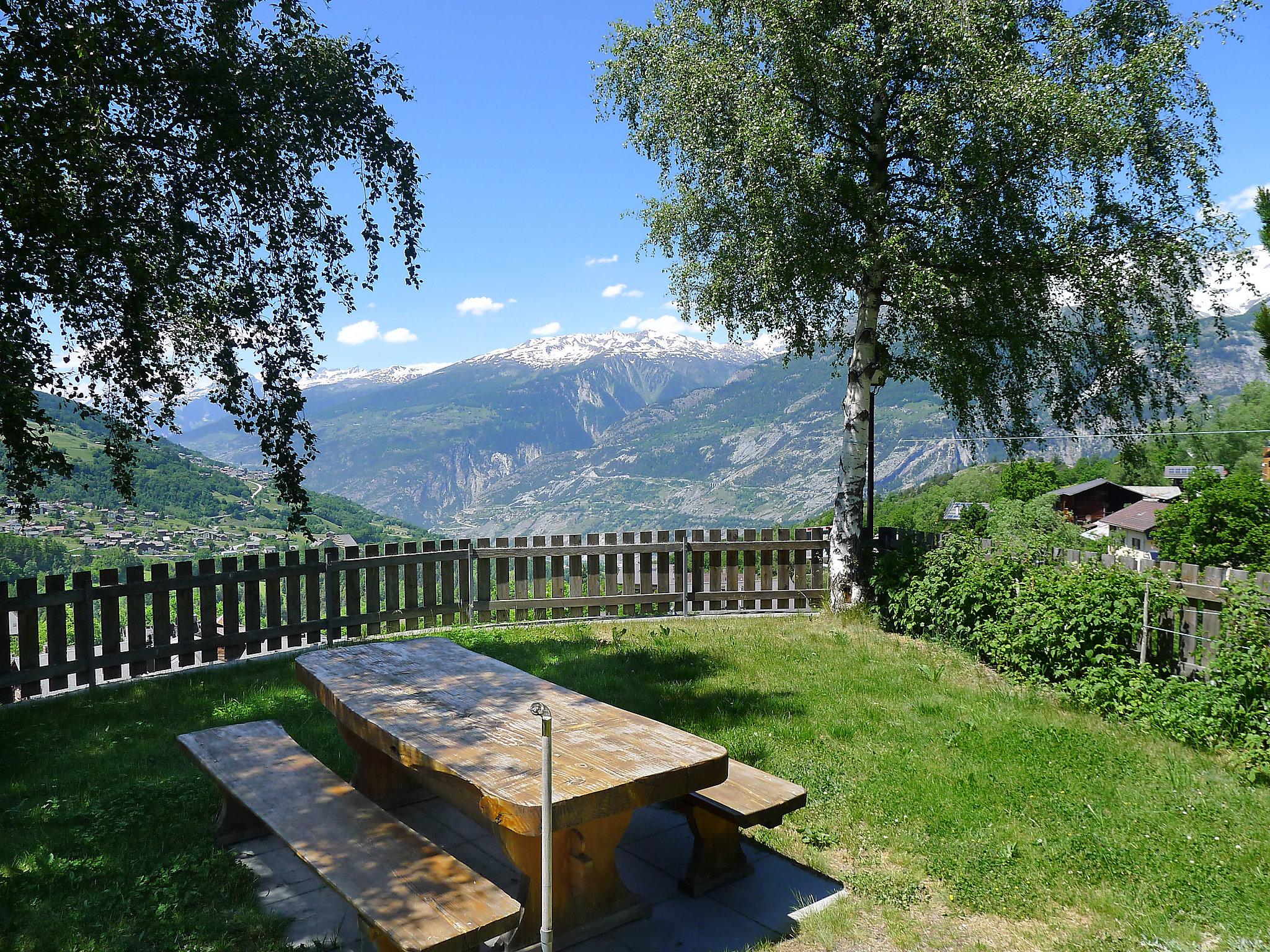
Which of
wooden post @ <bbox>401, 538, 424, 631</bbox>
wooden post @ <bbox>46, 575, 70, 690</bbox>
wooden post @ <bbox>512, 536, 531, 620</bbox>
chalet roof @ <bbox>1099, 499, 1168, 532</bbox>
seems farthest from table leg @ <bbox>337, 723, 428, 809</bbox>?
chalet roof @ <bbox>1099, 499, 1168, 532</bbox>

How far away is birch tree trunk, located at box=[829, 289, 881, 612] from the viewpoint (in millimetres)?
11406

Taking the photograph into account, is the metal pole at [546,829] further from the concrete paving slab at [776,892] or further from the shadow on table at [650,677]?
the shadow on table at [650,677]

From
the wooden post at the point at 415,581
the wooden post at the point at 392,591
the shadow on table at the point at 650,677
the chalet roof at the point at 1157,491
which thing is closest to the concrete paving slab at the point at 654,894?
the shadow on table at the point at 650,677

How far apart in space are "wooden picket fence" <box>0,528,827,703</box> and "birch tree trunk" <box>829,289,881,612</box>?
767 mm

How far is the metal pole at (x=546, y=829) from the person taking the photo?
2.71 metres

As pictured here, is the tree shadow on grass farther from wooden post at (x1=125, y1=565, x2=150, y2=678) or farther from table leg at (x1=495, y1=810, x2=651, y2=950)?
table leg at (x1=495, y1=810, x2=651, y2=950)

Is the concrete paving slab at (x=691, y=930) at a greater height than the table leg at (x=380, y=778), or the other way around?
the table leg at (x=380, y=778)

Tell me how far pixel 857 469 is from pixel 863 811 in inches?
281

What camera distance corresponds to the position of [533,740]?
368cm

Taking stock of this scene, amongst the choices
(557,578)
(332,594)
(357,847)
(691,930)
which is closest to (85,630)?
(332,594)

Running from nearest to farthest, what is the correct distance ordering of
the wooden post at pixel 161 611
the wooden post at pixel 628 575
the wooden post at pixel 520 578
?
the wooden post at pixel 161 611, the wooden post at pixel 520 578, the wooden post at pixel 628 575

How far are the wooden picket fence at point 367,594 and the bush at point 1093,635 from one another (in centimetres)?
→ 268

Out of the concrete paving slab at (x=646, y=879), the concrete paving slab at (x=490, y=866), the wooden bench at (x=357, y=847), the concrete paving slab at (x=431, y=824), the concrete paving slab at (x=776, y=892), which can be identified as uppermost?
the wooden bench at (x=357, y=847)

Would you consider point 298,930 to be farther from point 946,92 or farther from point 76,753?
point 946,92
